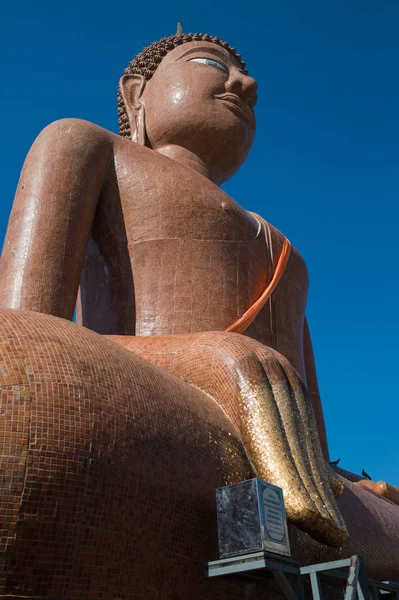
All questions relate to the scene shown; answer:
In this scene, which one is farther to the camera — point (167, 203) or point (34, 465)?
point (167, 203)

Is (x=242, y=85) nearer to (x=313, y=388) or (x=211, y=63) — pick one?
(x=211, y=63)

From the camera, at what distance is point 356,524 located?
13.5 ft

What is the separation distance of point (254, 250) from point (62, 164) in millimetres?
1729

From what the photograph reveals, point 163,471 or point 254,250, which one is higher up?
point 254,250

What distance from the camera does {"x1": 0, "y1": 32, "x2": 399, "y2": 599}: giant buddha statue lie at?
2.41 m

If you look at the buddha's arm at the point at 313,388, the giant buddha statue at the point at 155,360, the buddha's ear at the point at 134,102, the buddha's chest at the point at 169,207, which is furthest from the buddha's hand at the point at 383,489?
the buddha's ear at the point at 134,102

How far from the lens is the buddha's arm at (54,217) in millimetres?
4668

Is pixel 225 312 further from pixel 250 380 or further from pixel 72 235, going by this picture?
pixel 250 380

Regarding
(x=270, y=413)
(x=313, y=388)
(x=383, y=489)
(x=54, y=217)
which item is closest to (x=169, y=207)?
(x=54, y=217)

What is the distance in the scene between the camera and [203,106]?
6.39 m

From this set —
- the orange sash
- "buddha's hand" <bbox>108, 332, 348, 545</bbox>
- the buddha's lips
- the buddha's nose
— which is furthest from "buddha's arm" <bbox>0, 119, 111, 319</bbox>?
the buddha's nose

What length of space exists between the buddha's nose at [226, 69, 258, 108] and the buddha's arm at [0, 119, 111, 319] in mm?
1604

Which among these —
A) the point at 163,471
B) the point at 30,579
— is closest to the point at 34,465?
the point at 30,579

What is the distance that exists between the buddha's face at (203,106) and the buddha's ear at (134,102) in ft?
0.22
